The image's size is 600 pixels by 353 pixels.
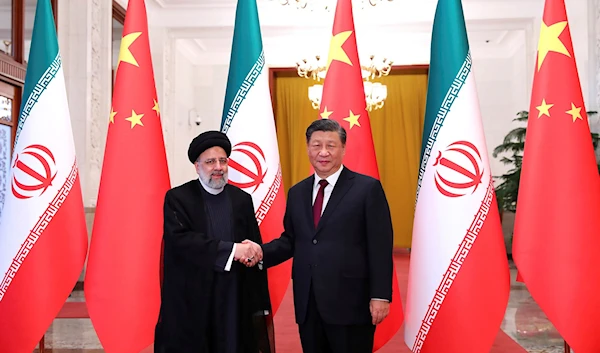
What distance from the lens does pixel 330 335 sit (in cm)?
218

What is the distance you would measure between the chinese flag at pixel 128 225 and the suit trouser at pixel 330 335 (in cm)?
100

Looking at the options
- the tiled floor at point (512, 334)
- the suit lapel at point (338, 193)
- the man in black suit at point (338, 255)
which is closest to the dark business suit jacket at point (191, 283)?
the man in black suit at point (338, 255)

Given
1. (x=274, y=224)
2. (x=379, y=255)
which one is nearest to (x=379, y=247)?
(x=379, y=255)

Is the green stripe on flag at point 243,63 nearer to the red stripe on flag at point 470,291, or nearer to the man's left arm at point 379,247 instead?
the man's left arm at point 379,247

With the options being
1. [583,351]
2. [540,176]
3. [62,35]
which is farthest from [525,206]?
[62,35]

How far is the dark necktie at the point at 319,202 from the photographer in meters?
2.24

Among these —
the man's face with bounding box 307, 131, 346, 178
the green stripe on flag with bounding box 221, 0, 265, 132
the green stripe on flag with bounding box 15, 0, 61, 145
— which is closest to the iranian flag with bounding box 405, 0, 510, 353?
the man's face with bounding box 307, 131, 346, 178

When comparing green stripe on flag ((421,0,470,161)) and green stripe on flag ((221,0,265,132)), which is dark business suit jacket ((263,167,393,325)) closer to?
green stripe on flag ((421,0,470,161))

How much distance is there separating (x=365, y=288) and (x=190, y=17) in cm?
703

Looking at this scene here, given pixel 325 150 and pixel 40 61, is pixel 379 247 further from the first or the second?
pixel 40 61

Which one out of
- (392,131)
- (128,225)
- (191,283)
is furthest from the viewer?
(392,131)

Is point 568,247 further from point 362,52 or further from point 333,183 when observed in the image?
point 362,52

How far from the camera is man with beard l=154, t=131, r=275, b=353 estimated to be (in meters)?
2.34

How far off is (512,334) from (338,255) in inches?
102
